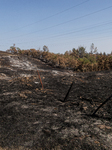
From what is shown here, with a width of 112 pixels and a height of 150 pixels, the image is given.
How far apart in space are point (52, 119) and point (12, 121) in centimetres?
116

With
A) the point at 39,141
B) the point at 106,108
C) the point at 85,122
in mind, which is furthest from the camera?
the point at 106,108

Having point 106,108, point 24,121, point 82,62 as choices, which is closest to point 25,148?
point 24,121

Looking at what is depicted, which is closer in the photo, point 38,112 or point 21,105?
point 38,112

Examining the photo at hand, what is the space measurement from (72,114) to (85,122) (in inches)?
24.7

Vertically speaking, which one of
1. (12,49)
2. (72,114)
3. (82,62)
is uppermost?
(12,49)

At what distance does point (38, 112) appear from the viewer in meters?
3.92

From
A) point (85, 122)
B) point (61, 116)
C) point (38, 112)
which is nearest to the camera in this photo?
point (85, 122)

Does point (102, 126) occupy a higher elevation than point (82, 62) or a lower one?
lower

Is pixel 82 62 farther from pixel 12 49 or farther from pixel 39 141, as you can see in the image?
pixel 12 49

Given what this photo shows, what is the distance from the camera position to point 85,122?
127 inches

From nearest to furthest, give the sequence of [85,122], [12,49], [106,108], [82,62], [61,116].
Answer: [85,122]
[61,116]
[106,108]
[82,62]
[12,49]

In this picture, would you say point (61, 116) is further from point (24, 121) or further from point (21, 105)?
point (21, 105)

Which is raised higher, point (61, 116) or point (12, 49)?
point (12, 49)

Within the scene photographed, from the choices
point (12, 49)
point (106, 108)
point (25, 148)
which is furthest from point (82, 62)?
point (12, 49)
